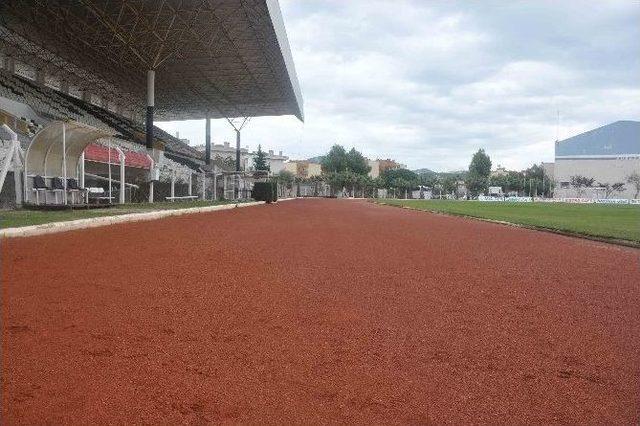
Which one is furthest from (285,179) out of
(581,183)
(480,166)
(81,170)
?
(81,170)

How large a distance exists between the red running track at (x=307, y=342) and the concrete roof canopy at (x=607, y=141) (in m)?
180

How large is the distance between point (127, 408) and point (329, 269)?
4.47 metres

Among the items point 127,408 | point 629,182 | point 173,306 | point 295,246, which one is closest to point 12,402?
point 127,408

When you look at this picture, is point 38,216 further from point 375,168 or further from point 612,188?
point 375,168

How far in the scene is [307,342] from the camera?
361 centimetres

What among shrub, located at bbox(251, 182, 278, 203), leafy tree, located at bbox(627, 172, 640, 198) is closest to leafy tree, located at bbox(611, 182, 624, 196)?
leafy tree, located at bbox(627, 172, 640, 198)

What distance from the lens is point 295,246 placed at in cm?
941

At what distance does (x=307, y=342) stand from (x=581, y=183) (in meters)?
124

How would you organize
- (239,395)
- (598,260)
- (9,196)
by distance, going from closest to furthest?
(239,395)
(598,260)
(9,196)

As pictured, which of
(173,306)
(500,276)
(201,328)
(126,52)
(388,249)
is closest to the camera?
(201,328)

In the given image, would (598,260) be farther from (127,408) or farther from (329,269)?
(127,408)

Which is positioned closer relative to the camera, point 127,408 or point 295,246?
point 127,408

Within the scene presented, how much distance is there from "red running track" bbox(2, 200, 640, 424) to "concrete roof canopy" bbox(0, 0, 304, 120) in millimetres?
19843

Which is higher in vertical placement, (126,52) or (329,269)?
(126,52)
